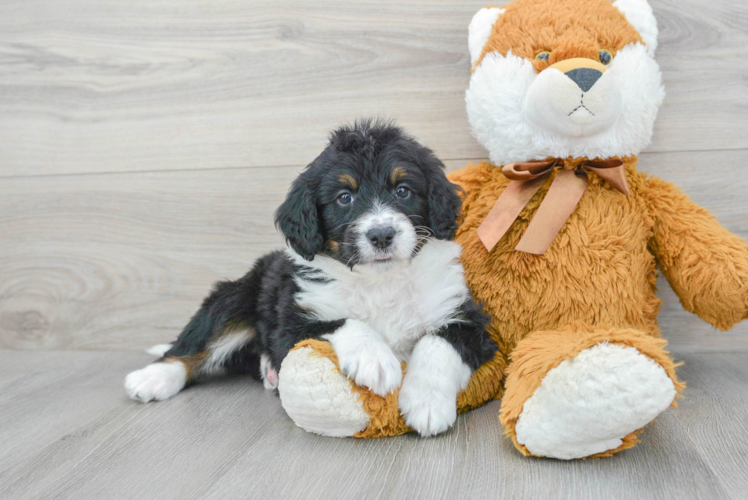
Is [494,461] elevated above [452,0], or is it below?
below

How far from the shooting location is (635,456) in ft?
4.22

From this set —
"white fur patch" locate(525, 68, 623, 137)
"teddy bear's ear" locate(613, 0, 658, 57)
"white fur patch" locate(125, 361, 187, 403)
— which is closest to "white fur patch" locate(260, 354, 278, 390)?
"white fur patch" locate(125, 361, 187, 403)

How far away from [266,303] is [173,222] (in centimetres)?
82

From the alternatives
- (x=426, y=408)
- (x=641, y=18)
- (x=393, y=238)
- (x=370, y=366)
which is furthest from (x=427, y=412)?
(x=641, y=18)

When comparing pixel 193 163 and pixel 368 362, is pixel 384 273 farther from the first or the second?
pixel 193 163

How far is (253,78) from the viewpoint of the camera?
228cm

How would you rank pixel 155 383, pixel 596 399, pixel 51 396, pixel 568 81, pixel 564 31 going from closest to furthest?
pixel 596 399 < pixel 568 81 < pixel 564 31 < pixel 155 383 < pixel 51 396

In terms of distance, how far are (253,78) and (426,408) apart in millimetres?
1546

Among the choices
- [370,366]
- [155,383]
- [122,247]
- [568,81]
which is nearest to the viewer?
[370,366]

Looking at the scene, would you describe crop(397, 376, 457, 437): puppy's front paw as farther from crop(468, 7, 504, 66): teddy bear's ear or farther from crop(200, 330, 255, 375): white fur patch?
crop(468, 7, 504, 66): teddy bear's ear

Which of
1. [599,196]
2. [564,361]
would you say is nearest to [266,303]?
[564,361]

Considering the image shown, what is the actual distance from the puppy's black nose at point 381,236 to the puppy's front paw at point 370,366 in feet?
0.82

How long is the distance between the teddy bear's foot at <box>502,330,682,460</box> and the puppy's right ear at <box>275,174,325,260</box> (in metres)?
0.69

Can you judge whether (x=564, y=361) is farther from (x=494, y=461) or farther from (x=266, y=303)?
(x=266, y=303)
